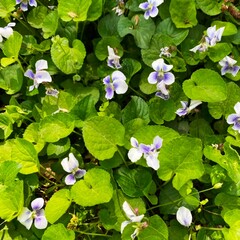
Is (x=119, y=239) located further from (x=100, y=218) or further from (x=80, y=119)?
(x=80, y=119)

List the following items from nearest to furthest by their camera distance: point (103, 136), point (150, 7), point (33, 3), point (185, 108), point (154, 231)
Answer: point (154, 231) → point (103, 136) → point (185, 108) → point (150, 7) → point (33, 3)

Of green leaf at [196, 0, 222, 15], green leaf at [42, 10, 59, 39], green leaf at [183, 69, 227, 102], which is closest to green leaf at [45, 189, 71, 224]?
green leaf at [183, 69, 227, 102]

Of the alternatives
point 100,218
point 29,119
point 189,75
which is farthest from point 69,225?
point 189,75

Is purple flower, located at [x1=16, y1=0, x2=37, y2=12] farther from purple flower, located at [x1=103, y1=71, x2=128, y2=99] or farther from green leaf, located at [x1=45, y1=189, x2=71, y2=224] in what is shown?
green leaf, located at [x1=45, y1=189, x2=71, y2=224]

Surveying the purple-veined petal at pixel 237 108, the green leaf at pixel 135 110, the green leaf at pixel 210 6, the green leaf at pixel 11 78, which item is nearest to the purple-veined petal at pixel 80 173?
the green leaf at pixel 135 110

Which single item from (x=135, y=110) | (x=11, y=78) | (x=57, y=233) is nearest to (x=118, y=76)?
(x=135, y=110)

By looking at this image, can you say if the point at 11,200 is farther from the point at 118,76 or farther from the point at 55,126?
the point at 118,76
